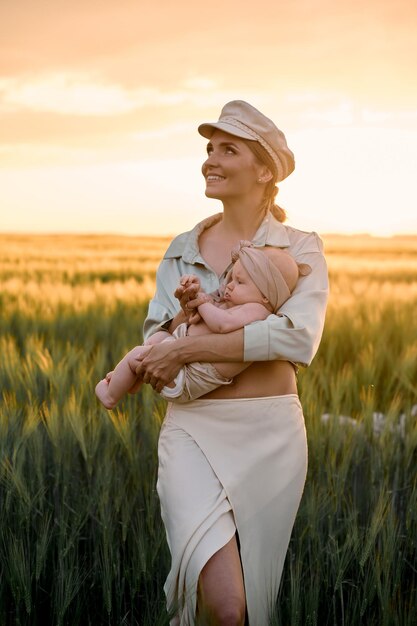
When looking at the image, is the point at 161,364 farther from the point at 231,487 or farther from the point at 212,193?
the point at 212,193

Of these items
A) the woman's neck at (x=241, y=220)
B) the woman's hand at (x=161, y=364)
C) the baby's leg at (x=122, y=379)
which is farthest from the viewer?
the woman's neck at (x=241, y=220)

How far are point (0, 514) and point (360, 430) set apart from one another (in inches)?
63.2

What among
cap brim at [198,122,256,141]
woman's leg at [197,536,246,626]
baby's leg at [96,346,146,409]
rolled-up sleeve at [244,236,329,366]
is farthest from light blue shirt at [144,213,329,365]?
woman's leg at [197,536,246,626]

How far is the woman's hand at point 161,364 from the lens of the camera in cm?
225

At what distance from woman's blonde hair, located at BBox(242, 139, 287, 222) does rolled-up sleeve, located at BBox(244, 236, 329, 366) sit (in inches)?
8.4

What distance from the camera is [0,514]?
9.92 ft

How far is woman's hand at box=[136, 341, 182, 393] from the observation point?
88.7 inches

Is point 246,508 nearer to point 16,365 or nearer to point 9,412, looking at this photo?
point 9,412

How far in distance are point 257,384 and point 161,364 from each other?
271 millimetres

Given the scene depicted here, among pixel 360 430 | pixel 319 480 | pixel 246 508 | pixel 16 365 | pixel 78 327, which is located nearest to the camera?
pixel 246 508

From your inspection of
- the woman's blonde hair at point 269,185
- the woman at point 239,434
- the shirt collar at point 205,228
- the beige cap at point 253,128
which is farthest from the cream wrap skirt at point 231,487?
the beige cap at point 253,128

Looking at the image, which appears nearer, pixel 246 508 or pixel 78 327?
pixel 246 508

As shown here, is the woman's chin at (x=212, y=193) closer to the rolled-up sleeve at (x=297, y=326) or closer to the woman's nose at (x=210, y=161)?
the woman's nose at (x=210, y=161)

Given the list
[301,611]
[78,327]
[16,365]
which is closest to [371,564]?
[301,611]
